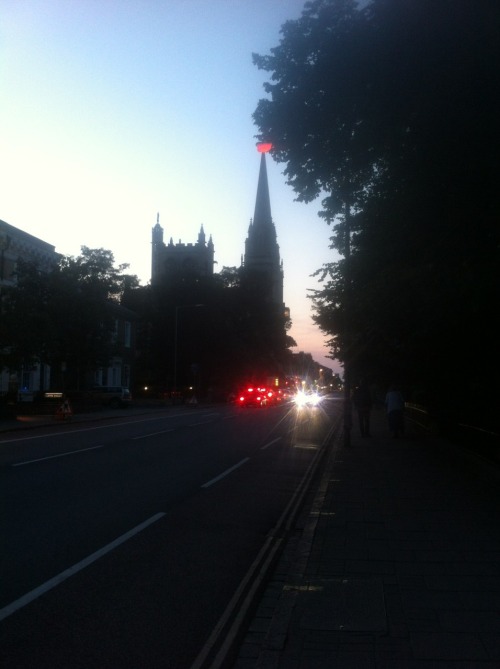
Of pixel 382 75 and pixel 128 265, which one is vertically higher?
pixel 128 265

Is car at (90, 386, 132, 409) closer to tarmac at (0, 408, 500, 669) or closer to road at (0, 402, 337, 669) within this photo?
road at (0, 402, 337, 669)

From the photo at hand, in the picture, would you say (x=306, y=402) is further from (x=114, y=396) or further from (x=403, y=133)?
(x=403, y=133)

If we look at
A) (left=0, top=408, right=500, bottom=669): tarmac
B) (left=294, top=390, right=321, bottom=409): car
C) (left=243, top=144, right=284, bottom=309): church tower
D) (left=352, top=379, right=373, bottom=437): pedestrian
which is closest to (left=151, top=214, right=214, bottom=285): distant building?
(left=243, top=144, right=284, bottom=309): church tower

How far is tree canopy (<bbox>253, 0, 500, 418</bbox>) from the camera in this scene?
11445 millimetres

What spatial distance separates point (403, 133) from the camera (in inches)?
503

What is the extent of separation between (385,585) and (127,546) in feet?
10.0

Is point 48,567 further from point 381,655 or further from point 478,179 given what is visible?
point 478,179

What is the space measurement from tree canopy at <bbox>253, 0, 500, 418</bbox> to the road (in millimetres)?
4694

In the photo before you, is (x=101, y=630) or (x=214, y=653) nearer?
(x=214, y=653)

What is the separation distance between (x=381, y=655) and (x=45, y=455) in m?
14.4

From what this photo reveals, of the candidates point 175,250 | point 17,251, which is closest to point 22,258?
point 17,251

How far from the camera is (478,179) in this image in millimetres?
12125

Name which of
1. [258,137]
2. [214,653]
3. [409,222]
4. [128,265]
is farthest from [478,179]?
[128,265]

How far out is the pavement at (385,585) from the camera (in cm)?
527
